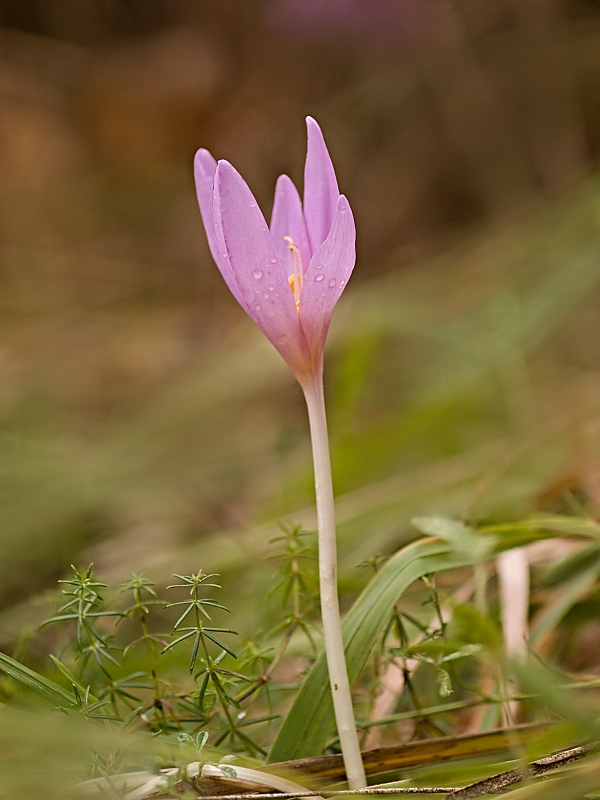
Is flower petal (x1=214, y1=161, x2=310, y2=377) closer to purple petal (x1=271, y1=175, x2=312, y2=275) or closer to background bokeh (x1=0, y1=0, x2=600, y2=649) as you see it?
purple petal (x1=271, y1=175, x2=312, y2=275)

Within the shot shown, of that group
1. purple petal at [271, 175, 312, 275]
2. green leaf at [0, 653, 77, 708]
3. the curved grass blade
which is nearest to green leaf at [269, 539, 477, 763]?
the curved grass blade

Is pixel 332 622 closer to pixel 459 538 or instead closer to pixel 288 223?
pixel 459 538

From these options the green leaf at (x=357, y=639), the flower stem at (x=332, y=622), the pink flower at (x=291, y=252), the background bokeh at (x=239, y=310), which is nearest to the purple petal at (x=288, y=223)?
the pink flower at (x=291, y=252)

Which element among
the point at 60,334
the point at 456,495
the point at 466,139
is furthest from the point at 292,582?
the point at 466,139

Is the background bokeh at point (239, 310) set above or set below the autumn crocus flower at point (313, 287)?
above

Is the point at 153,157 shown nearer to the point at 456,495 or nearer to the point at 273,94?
the point at 273,94

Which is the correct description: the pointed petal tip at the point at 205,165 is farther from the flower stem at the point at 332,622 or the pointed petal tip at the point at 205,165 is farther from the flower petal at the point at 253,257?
the flower stem at the point at 332,622

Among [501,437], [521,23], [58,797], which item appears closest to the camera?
[58,797]
